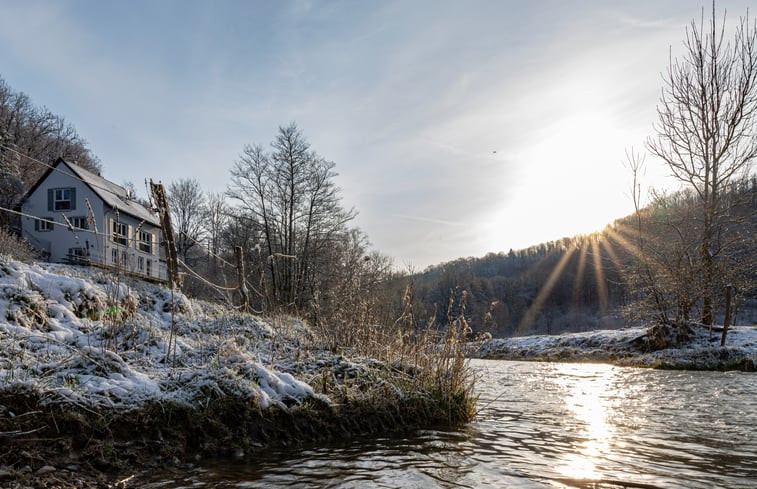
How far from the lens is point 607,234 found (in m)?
90.9

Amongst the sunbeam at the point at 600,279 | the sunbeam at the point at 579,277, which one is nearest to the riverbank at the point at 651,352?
the sunbeam at the point at 600,279

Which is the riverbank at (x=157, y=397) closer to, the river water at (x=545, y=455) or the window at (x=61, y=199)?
the river water at (x=545, y=455)

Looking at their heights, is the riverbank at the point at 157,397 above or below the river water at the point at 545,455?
above

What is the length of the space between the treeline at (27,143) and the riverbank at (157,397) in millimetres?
29708

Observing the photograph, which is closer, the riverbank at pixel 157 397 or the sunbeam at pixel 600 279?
the riverbank at pixel 157 397

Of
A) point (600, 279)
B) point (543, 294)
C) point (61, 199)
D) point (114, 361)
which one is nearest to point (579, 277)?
point (600, 279)

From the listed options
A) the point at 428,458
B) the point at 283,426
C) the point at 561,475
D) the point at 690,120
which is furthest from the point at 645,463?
the point at 690,120

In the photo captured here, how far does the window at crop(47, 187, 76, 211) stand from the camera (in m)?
27.9

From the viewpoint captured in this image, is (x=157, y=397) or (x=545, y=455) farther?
(x=545, y=455)

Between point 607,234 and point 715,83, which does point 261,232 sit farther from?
point 607,234

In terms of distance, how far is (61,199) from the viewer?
28.1 m

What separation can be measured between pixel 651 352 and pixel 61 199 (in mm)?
32180

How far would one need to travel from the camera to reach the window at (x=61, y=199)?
27922 mm

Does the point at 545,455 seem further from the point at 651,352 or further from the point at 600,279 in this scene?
the point at 600,279
